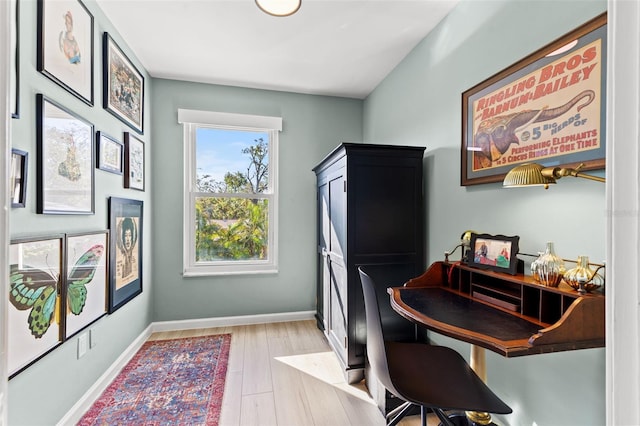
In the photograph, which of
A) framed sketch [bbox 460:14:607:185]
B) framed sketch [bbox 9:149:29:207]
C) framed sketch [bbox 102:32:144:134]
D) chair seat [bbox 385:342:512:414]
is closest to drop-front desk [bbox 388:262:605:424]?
chair seat [bbox 385:342:512:414]

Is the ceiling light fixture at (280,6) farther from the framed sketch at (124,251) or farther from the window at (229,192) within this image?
the framed sketch at (124,251)

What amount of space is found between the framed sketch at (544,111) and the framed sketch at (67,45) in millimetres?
2315

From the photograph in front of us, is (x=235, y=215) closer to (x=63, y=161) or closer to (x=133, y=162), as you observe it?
(x=133, y=162)

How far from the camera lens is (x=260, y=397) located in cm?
199

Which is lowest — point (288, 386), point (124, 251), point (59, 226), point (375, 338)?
point (288, 386)

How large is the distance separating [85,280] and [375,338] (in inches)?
70.9

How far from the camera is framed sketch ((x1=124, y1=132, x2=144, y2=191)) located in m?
2.39

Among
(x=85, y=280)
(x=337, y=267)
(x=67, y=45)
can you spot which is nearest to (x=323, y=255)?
(x=337, y=267)

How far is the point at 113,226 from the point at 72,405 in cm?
115

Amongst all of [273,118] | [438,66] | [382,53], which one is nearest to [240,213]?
[273,118]

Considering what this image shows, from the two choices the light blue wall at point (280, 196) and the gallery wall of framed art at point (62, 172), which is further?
the light blue wall at point (280, 196)

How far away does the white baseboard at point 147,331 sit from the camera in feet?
5.80

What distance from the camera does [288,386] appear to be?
211cm

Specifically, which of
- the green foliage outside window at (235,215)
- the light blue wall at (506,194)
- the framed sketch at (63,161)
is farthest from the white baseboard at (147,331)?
the light blue wall at (506,194)
